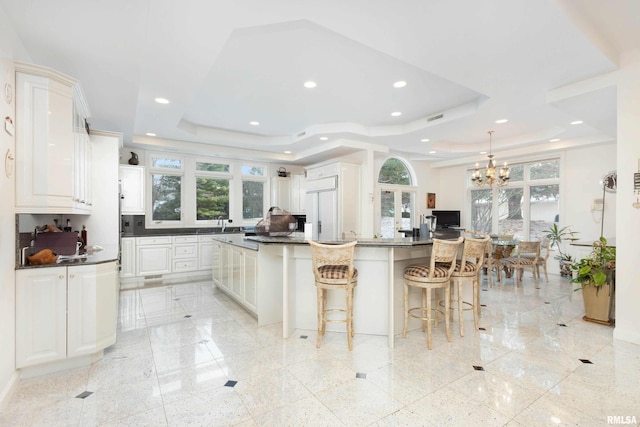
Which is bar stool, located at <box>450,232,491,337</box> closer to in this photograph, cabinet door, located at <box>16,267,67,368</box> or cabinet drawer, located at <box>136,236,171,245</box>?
cabinet door, located at <box>16,267,67,368</box>

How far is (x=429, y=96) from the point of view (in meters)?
4.25

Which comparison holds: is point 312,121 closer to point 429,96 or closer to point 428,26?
point 429,96

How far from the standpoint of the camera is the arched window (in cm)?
783

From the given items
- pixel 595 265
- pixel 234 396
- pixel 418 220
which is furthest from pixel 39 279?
pixel 418 220

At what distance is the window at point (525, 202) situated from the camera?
6.77 meters

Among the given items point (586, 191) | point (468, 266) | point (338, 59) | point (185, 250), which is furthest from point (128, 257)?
point (586, 191)

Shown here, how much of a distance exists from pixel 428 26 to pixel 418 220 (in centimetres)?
652

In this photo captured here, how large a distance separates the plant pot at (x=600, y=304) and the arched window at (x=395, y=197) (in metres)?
4.33

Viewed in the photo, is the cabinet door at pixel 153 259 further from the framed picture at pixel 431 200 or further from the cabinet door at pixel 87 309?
the framed picture at pixel 431 200

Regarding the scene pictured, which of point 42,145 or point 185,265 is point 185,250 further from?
point 42,145

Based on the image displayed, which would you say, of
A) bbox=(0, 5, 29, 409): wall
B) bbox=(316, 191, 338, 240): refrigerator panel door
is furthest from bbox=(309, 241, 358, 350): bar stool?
bbox=(316, 191, 338, 240): refrigerator panel door

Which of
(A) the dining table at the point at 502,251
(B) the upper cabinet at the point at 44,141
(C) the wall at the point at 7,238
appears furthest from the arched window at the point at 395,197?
(C) the wall at the point at 7,238

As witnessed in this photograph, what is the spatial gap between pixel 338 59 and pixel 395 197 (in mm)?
5270

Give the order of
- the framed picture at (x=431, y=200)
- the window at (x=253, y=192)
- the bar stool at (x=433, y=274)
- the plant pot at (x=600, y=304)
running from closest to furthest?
the bar stool at (x=433, y=274), the plant pot at (x=600, y=304), the window at (x=253, y=192), the framed picture at (x=431, y=200)
